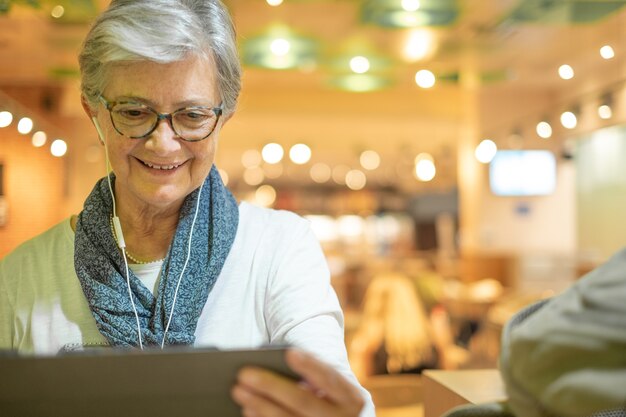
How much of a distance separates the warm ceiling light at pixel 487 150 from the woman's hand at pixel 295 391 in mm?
8453

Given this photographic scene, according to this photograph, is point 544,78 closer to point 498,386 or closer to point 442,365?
point 442,365

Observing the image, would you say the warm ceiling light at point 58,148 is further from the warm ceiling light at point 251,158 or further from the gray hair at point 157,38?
the warm ceiling light at point 251,158

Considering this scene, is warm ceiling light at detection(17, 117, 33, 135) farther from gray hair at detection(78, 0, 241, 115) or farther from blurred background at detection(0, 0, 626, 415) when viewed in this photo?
gray hair at detection(78, 0, 241, 115)

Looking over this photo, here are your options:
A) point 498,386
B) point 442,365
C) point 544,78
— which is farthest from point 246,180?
point 498,386

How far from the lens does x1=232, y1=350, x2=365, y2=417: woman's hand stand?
90 cm

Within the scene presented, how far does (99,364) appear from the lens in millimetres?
880

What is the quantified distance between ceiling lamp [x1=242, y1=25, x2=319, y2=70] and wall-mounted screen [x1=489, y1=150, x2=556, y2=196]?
→ 3642 millimetres

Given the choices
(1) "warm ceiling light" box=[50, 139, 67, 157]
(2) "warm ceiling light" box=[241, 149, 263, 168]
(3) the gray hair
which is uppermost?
(2) "warm ceiling light" box=[241, 149, 263, 168]

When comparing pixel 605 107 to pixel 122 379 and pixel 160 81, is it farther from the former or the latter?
pixel 122 379

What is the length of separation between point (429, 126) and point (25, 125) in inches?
339

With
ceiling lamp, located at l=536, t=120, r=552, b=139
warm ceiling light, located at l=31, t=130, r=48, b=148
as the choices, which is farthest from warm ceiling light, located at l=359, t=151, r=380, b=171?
warm ceiling light, located at l=31, t=130, r=48, b=148

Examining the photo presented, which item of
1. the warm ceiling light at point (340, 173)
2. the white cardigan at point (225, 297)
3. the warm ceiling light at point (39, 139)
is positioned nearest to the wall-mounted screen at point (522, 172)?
the warm ceiling light at point (39, 139)

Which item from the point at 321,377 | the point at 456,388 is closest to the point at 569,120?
the point at 456,388

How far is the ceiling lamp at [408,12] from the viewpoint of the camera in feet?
18.1
